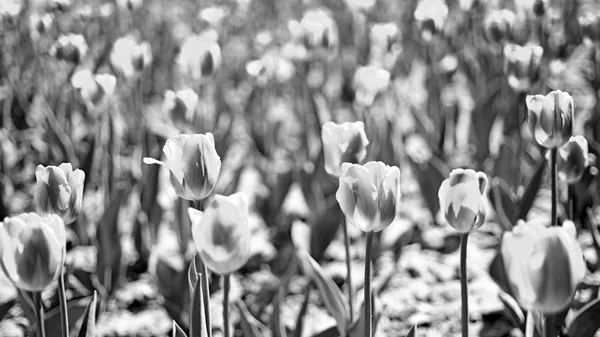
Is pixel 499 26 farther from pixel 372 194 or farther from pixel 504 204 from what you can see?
pixel 372 194

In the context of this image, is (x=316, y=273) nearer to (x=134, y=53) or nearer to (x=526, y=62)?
(x=526, y=62)

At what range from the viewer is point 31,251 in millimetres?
1018

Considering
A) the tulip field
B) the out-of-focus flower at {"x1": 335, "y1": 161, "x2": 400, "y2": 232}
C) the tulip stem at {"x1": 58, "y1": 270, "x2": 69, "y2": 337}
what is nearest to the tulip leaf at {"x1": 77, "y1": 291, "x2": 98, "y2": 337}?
the tulip field

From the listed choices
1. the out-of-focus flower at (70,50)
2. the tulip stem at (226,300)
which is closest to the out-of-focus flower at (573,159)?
the tulip stem at (226,300)

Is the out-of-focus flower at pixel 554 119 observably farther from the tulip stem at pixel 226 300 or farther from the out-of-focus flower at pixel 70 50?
the out-of-focus flower at pixel 70 50

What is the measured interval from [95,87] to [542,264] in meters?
1.76

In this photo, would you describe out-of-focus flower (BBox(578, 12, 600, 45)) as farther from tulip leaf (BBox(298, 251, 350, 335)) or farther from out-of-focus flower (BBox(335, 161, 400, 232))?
out-of-focus flower (BBox(335, 161, 400, 232))

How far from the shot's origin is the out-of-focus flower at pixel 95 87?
2.33 metres

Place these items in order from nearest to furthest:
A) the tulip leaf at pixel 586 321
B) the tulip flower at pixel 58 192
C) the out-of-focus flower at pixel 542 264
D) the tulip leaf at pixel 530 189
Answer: the out-of-focus flower at pixel 542 264 < the tulip flower at pixel 58 192 < the tulip leaf at pixel 586 321 < the tulip leaf at pixel 530 189

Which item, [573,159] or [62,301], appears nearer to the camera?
[62,301]

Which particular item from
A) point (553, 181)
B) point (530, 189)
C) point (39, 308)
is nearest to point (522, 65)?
point (530, 189)

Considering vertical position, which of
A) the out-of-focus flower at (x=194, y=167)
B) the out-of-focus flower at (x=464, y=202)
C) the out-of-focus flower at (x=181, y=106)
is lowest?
the out-of-focus flower at (x=181, y=106)

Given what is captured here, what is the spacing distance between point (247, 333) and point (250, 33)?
3036 millimetres

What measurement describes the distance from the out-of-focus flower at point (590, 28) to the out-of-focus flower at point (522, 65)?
0.31 m
